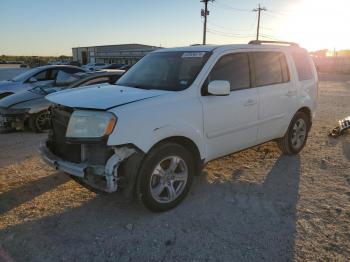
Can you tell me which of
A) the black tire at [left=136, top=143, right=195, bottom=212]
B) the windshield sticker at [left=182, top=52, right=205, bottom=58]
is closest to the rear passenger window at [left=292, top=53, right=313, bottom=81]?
the windshield sticker at [left=182, top=52, right=205, bottom=58]

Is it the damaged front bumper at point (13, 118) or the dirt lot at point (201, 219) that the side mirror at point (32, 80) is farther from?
the dirt lot at point (201, 219)

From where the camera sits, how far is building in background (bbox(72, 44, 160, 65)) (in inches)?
2254

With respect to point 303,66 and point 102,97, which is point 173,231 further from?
point 303,66

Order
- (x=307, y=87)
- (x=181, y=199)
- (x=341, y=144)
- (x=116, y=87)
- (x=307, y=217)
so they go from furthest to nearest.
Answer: (x=341, y=144)
(x=307, y=87)
(x=116, y=87)
(x=181, y=199)
(x=307, y=217)

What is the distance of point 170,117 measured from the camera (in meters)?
3.68

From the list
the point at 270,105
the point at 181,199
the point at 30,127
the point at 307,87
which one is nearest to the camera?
the point at 181,199

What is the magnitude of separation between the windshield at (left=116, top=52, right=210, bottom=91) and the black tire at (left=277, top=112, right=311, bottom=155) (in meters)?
2.30

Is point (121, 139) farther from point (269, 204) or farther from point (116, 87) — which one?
point (269, 204)

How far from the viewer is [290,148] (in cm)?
588

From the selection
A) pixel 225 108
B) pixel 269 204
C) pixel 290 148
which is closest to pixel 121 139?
pixel 225 108

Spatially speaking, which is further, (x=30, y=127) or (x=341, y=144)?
(x=30, y=127)

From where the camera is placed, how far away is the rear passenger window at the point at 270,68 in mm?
4879

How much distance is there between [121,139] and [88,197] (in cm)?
137

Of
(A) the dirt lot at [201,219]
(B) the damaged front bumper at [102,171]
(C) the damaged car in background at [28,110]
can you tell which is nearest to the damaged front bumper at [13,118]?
(C) the damaged car in background at [28,110]
